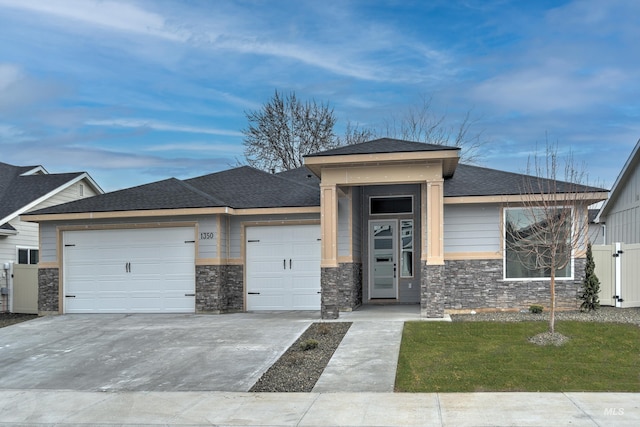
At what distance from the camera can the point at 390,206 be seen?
53.2ft

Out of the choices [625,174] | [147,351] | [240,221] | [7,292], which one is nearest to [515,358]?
[147,351]

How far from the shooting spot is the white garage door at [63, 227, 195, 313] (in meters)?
15.2

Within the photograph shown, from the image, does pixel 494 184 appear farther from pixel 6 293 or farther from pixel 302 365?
pixel 6 293

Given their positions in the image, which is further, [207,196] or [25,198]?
[25,198]

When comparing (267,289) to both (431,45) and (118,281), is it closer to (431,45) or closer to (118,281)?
(118,281)

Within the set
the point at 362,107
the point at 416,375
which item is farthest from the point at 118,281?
the point at 362,107

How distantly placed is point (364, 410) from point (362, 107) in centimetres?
2282

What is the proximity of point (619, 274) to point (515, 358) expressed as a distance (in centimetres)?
695

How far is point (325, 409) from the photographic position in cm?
723

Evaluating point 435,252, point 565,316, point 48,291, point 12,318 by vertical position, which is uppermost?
point 435,252

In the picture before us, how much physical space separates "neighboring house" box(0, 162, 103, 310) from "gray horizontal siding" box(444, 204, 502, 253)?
12475 millimetres

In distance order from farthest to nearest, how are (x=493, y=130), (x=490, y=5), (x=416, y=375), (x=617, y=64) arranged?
(x=493, y=130)
(x=617, y=64)
(x=490, y=5)
(x=416, y=375)

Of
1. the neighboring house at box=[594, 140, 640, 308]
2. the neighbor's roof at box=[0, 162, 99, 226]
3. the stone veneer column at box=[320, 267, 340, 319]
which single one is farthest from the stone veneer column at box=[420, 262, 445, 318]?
the neighbor's roof at box=[0, 162, 99, 226]

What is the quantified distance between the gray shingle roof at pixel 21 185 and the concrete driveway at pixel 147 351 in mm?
6793
